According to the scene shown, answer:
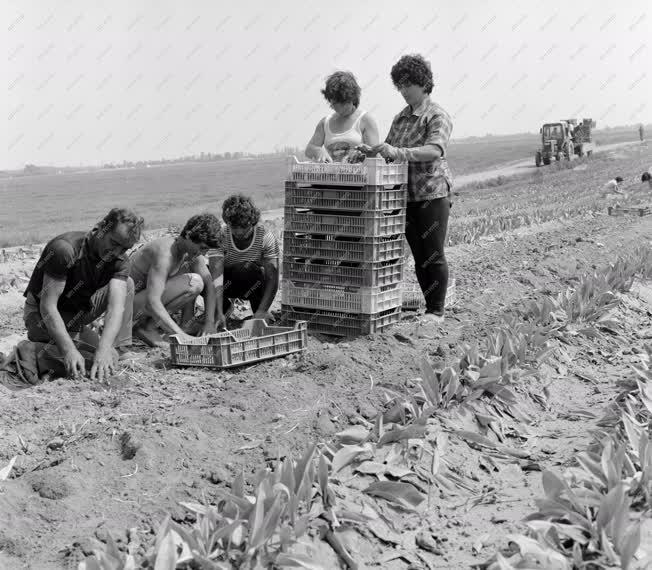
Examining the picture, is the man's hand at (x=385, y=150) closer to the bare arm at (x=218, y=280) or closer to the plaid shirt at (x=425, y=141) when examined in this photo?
the plaid shirt at (x=425, y=141)

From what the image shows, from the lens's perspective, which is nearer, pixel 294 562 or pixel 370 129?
pixel 294 562

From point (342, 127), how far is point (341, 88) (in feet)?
1.21

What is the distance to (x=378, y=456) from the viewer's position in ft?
12.1

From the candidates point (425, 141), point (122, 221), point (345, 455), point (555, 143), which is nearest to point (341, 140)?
point (425, 141)

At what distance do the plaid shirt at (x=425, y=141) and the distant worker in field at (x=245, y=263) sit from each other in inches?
44.7

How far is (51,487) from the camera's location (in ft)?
11.3

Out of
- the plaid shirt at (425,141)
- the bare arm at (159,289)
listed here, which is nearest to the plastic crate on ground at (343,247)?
the plaid shirt at (425,141)

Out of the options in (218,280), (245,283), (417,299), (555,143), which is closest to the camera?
(218,280)

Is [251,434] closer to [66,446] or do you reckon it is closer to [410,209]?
[66,446]

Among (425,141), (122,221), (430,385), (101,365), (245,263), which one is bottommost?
(101,365)

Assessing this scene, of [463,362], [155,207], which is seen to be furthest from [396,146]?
[155,207]

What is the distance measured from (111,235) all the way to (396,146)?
7.43 ft

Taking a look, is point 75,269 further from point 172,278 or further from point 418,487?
point 418,487

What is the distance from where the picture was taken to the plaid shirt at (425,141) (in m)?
5.76
